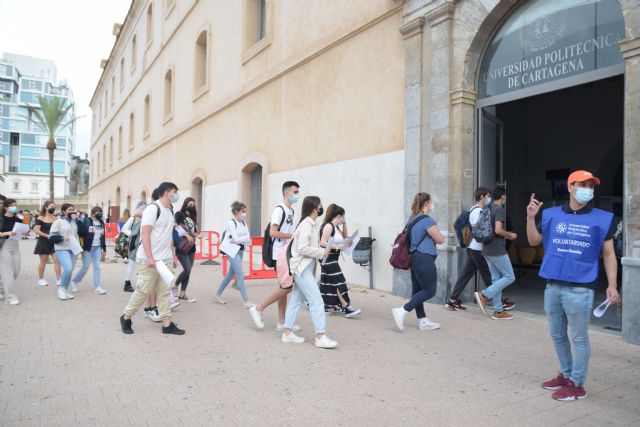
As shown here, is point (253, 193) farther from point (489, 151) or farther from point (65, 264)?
point (489, 151)

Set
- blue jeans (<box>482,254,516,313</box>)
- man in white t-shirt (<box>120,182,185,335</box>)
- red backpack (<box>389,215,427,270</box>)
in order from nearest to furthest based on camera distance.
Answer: man in white t-shirt (<box>120,182,185,335</box>) < red backpack (<box>389,215,427,270</box>) < blue jeans (<box>482,254,516,313</box>)

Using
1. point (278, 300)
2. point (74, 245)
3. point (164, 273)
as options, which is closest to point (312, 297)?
point (278, 300)

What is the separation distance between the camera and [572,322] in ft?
11.3

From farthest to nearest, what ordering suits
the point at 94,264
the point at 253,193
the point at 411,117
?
the point at 253,193
the point at 94,264
the point at 411,117

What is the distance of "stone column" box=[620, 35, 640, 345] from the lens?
4.88 m

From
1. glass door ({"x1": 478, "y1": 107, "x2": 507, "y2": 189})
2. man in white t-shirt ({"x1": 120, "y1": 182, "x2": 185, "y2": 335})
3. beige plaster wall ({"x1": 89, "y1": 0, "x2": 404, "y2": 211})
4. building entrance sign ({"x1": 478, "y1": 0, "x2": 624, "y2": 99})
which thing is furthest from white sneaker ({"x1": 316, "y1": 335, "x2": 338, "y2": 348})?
building entrance sign ({"x1": 478, "y1": 0, "x2": 624, "y2": 99})

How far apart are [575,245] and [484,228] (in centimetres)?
278

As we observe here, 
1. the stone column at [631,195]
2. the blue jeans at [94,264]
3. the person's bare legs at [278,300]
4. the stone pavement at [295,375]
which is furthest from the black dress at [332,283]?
the blue jeans at [94,264]

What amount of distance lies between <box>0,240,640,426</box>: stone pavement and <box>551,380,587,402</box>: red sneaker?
6 centimetres

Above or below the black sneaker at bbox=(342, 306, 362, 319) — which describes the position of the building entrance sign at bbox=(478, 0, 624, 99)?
above

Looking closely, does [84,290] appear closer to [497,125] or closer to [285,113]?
[285,113]

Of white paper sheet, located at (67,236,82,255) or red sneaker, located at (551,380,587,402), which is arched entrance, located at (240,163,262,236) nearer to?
white paper sheet, located at (67,236,82,255)

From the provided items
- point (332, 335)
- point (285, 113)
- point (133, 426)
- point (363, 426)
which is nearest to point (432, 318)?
point (332, 335)

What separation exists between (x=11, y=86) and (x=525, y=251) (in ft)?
319
